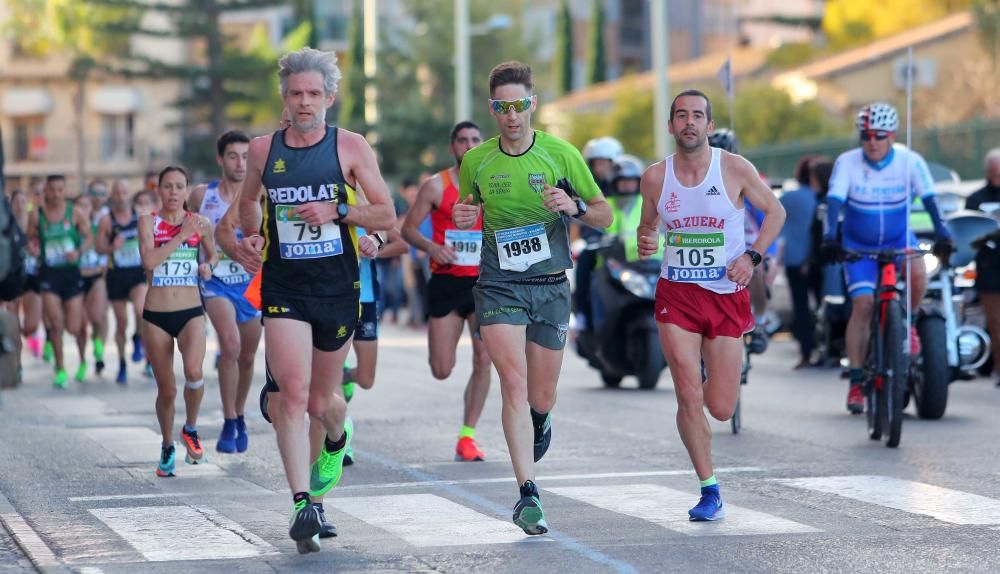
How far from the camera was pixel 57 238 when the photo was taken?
20500 mm

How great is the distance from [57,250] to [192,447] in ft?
28.8

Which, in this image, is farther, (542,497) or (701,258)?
(542,497)

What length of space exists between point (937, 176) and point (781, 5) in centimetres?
8963

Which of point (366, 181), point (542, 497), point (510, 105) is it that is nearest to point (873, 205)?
point (542, 497)

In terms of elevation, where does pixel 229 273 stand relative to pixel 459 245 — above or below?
below

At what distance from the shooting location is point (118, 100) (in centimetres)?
8481

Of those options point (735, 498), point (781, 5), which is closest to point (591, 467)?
point (735, 498)

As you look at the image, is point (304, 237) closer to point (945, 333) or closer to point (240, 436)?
point (240, 436)

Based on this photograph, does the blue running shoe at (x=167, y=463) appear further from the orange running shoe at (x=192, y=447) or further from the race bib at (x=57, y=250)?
the race bib at (x=57, y=250)

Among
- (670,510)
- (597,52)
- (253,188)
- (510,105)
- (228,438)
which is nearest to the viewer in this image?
(253,188)

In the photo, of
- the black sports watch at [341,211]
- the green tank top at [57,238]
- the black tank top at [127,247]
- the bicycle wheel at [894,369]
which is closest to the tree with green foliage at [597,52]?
the green tank top at [57,238]

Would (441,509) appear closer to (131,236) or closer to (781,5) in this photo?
(131,236)

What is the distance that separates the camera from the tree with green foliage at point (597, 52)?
284ft

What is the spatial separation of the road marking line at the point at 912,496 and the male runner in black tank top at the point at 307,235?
9.38ft
